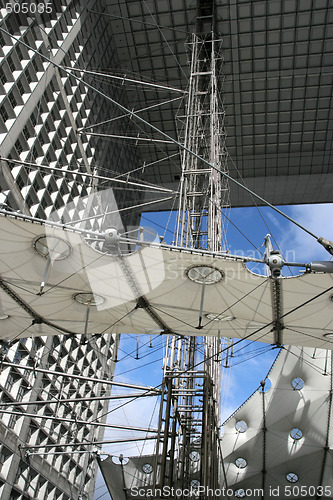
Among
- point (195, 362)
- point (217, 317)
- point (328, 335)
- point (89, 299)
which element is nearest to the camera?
point (89, 299)

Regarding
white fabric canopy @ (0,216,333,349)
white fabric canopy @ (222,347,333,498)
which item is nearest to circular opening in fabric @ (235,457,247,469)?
white fabric canopy @ (222,347,333,498)

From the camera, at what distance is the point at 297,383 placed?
25844mm

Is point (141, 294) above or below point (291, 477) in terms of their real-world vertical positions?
below

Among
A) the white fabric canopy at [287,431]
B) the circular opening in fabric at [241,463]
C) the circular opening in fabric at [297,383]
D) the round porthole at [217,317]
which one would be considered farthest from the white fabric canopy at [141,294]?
the circular opening in fabric at [241,463]

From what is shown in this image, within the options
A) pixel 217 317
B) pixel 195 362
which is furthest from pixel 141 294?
pixel 195 362

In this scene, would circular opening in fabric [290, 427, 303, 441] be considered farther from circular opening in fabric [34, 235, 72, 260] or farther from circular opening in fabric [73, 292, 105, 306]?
circular opening in fabric [34, 235, 72, 260]

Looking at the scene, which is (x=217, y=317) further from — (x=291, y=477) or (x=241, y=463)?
(x=291, y=477)

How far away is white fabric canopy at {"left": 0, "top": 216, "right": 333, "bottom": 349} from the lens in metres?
13.5

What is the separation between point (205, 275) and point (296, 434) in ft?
51.8

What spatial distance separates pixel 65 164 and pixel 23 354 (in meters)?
11.9

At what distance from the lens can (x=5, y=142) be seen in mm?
22766

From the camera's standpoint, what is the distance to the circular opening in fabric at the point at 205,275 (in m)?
14.0

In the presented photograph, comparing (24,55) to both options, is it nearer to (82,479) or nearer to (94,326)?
(94,326)

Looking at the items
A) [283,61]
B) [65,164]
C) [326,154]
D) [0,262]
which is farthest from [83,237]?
[326,154]
